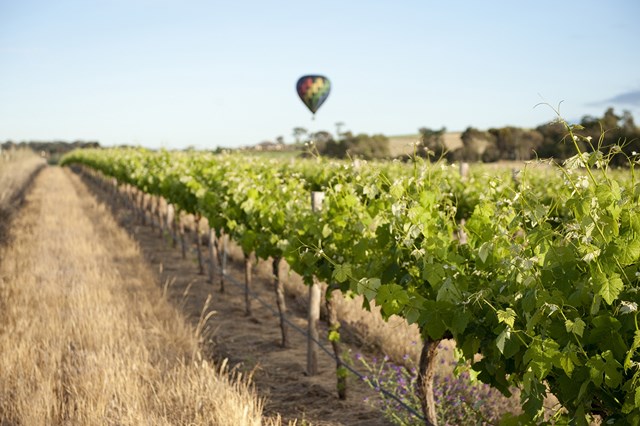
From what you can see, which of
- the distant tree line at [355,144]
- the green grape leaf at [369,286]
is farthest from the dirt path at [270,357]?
the distant tree line at [355,144]

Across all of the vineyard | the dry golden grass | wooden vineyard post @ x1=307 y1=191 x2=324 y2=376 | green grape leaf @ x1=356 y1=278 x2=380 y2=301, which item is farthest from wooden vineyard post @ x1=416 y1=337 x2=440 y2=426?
wooden vineyard post @ x1=307 y1=191 x2=324 y2=376

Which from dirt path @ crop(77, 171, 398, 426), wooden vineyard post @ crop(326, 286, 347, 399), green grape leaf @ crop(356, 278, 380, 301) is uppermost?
green grape leaf @ crop(356, 278, 380, 301)

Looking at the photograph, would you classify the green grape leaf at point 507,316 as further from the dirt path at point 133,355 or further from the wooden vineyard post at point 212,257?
the wooden vineyard post at point 212,257

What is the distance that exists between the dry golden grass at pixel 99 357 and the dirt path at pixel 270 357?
12.8 inches

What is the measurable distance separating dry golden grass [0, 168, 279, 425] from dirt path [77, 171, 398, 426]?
326 millimetres

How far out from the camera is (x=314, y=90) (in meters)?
32.5

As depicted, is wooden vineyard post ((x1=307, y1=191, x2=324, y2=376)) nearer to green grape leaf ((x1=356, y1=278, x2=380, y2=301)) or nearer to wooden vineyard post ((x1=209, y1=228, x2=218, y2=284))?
green grape leaf ((x1=356, y1=278, x2=380, y2=301))

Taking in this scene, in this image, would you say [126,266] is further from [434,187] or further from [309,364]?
[434,187]

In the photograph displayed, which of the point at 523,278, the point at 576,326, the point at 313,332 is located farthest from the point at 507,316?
the point at 313,332

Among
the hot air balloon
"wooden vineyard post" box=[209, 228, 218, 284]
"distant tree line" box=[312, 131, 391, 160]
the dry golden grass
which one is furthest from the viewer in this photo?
"distant tree line" box=[312, 131, 391, 160]

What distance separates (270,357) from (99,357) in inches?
104

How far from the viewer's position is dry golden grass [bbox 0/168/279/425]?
4.84m

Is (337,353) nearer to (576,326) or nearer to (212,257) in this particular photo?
(576,326)

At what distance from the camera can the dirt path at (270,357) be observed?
630cm
